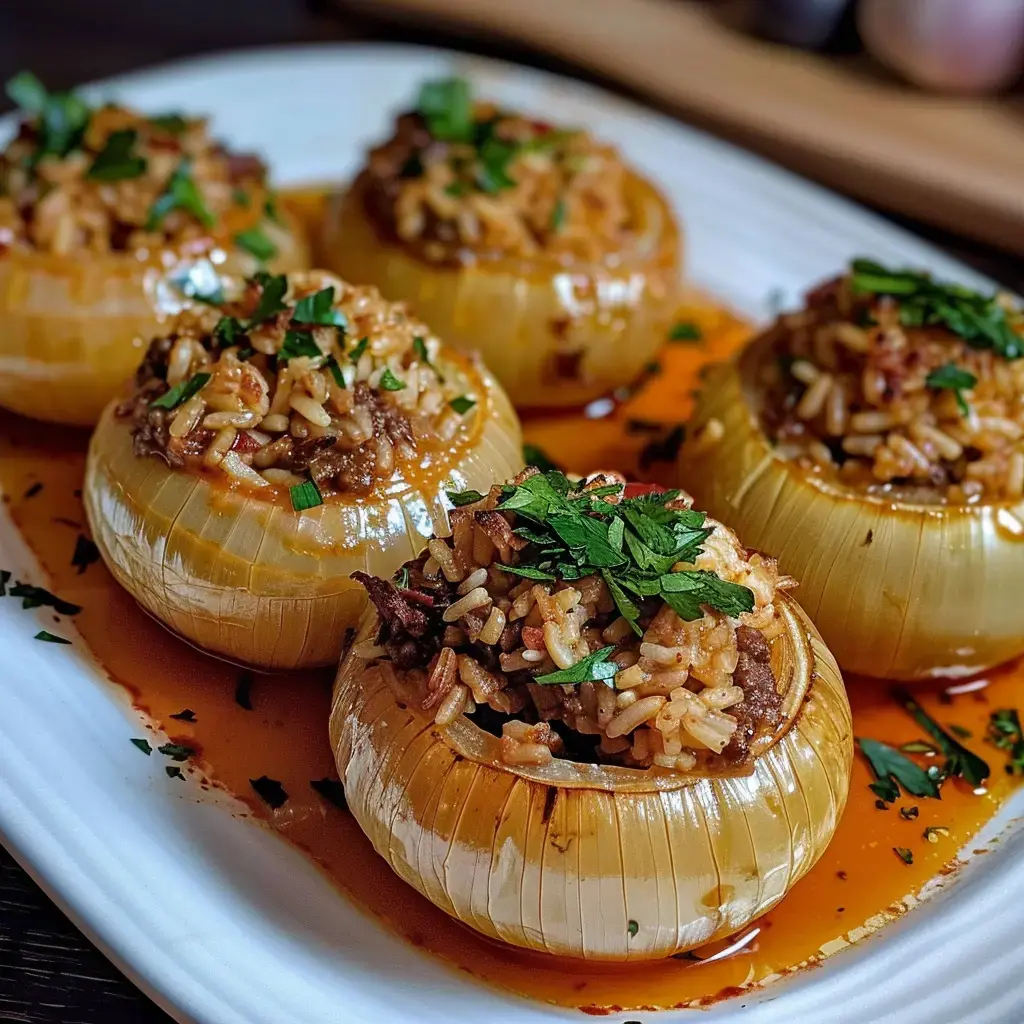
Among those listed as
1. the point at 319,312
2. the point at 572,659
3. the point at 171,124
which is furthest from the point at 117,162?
the point at 572,659

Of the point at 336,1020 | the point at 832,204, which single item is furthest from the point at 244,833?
the point at 832,204

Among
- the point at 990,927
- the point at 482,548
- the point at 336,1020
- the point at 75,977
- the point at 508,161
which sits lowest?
the point at 75,977

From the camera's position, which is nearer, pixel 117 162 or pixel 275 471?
pixel 275 471

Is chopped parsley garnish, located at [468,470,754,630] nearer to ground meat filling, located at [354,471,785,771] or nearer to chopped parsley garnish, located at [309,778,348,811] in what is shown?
ground meat filling, located at [354,471,785,771]

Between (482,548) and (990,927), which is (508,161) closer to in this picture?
(482,548)

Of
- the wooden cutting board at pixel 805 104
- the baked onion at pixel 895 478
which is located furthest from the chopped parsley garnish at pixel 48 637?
the wooden cutting board at pixel 805 104

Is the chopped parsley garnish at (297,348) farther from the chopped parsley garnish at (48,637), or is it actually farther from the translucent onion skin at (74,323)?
the chopped parsley garnish at (48,637)

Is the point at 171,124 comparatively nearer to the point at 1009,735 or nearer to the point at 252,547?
the point at 252,547
